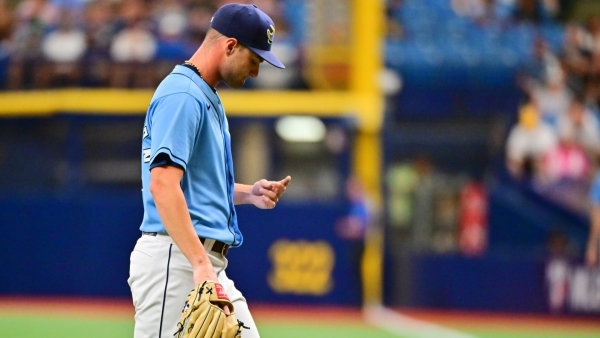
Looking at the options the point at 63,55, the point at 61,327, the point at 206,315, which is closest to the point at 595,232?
the point at 61,327

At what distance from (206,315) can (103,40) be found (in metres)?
13.3

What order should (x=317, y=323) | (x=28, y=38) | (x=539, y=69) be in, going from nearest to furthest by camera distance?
(x=317, y=323), (x=28, y=38), (x=539, y=69)

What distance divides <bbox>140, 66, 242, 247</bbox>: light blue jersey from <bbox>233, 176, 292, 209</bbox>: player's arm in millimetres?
327

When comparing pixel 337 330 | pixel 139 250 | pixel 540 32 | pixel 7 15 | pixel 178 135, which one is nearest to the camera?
pixel 178 135

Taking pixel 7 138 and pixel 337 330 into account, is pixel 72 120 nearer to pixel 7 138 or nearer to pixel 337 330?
pixel 7 138

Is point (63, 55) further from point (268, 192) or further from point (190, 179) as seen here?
point (190, 179)

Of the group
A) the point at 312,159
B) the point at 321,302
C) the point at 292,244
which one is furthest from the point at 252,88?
the point at 321,302

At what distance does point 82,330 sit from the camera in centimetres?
1123

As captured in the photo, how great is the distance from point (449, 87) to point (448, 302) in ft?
17.0

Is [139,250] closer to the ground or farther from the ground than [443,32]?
closer to the ground

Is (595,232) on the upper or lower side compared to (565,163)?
lower

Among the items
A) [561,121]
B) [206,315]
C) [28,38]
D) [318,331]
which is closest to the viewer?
[206,315]

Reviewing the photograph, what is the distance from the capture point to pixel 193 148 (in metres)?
3.89

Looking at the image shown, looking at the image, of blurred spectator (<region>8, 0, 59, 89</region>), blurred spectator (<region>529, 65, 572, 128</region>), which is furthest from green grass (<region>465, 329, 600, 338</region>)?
blurred spectator (<region>8, 0, 59, 89</region>)
